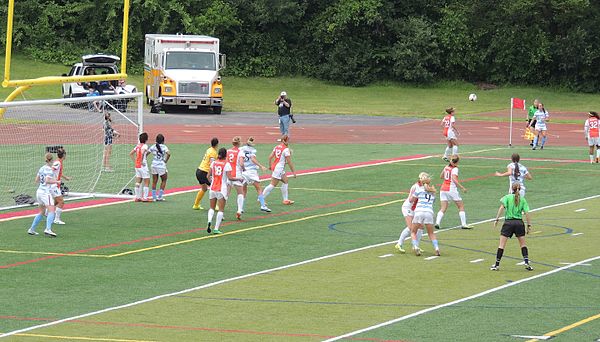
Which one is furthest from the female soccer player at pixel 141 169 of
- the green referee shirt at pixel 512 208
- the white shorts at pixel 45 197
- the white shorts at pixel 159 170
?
the green referee shirt at pixel 512 208

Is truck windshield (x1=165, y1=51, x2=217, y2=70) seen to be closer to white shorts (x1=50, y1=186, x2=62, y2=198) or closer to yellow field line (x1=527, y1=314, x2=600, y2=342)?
white shorts (x1=50, y1=186, x2=62, y2=198)

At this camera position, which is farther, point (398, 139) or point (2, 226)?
point (398, 139)

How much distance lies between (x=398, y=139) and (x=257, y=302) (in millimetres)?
30409

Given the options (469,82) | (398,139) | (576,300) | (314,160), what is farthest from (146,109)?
(576,300)

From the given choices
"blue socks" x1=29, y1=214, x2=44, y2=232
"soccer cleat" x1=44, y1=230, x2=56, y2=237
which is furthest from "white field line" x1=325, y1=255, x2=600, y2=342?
Result: "blue socks" x1=29, y1=214, x2=44, y2=232

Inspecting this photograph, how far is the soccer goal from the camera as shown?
33219mm

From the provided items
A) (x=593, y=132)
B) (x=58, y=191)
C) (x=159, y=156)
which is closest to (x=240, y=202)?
(x=159, y=156)

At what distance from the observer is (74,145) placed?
40.6 m

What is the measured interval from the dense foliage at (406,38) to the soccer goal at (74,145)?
33.9 metres

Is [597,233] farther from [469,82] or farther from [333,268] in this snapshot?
[469,82]

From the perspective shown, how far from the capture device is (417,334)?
1802cm

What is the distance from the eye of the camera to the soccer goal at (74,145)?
33.2m

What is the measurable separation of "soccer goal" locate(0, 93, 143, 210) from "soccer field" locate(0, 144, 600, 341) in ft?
7.07

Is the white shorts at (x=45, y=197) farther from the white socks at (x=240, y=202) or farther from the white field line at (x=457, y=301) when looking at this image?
the white field line at (x=457, y=301)
